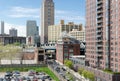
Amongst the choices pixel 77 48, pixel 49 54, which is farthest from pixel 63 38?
pixel 49 54

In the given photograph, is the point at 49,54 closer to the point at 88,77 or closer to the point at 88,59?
the point at 88,59

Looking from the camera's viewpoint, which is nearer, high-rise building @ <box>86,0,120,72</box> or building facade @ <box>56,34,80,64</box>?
high-rise building @ <box>86,0,120,72</box>

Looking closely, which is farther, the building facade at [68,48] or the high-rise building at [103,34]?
the building facade at [68,48]

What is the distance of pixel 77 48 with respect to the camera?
122562 mm

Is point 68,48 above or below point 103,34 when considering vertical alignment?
below

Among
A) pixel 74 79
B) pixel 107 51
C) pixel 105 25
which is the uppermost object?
pixel 105 25

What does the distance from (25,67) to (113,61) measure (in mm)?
40532

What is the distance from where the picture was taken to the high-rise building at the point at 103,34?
77.4 m

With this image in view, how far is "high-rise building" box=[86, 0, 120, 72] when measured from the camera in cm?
7744

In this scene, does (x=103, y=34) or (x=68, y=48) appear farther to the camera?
(x=68, y=48)

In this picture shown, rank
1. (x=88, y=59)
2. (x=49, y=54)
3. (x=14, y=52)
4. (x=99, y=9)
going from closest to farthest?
(x=99, y=9), (x=88, y=59), (x=14, y=52), (x=49, y=54)

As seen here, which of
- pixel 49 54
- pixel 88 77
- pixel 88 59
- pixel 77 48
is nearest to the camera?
pixel 88 77

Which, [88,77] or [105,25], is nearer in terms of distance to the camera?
[88,77]

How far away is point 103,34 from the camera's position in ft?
283
